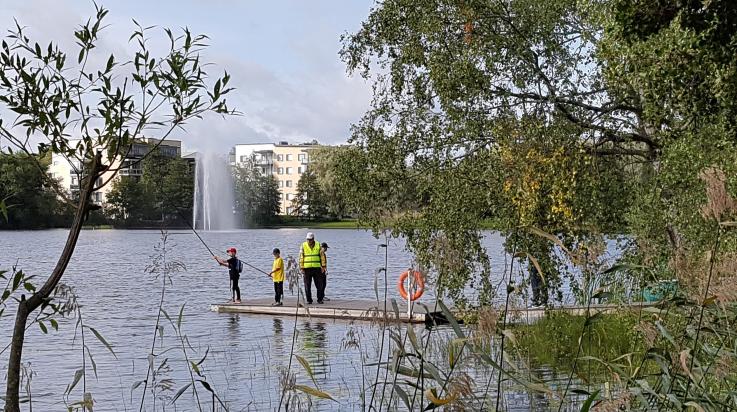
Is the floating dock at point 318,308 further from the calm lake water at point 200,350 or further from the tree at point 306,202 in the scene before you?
the tree at point 306,202

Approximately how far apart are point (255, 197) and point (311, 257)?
10436cm

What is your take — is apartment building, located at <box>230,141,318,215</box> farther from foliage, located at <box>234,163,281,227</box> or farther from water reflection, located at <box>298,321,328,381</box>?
water reflection, located at <box>298,321,328,381</box>

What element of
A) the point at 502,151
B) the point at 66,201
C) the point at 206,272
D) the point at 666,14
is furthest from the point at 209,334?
the point at 206,272

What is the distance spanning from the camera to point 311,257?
24906mm

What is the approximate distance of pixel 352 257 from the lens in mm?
67625

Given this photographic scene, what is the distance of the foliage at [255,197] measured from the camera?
4877 inches

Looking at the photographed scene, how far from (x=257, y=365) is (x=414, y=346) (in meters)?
13.8

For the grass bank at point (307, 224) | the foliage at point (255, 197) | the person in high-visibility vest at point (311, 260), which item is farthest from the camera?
the grass bank at point (307, 224)

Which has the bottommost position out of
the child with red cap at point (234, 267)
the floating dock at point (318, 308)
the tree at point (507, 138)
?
the floating dock at point (318, 308)

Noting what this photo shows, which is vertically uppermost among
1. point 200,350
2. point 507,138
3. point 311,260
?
point 507,138

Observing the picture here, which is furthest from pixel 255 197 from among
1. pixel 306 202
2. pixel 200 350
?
pixel 200 350

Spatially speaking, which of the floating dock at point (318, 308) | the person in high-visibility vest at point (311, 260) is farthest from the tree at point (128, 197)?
the person in high-visibility vest at point (311, 260)

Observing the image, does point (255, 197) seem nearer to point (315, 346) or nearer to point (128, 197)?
point (128, 197)

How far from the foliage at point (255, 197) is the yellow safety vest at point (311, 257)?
96.3 metres
